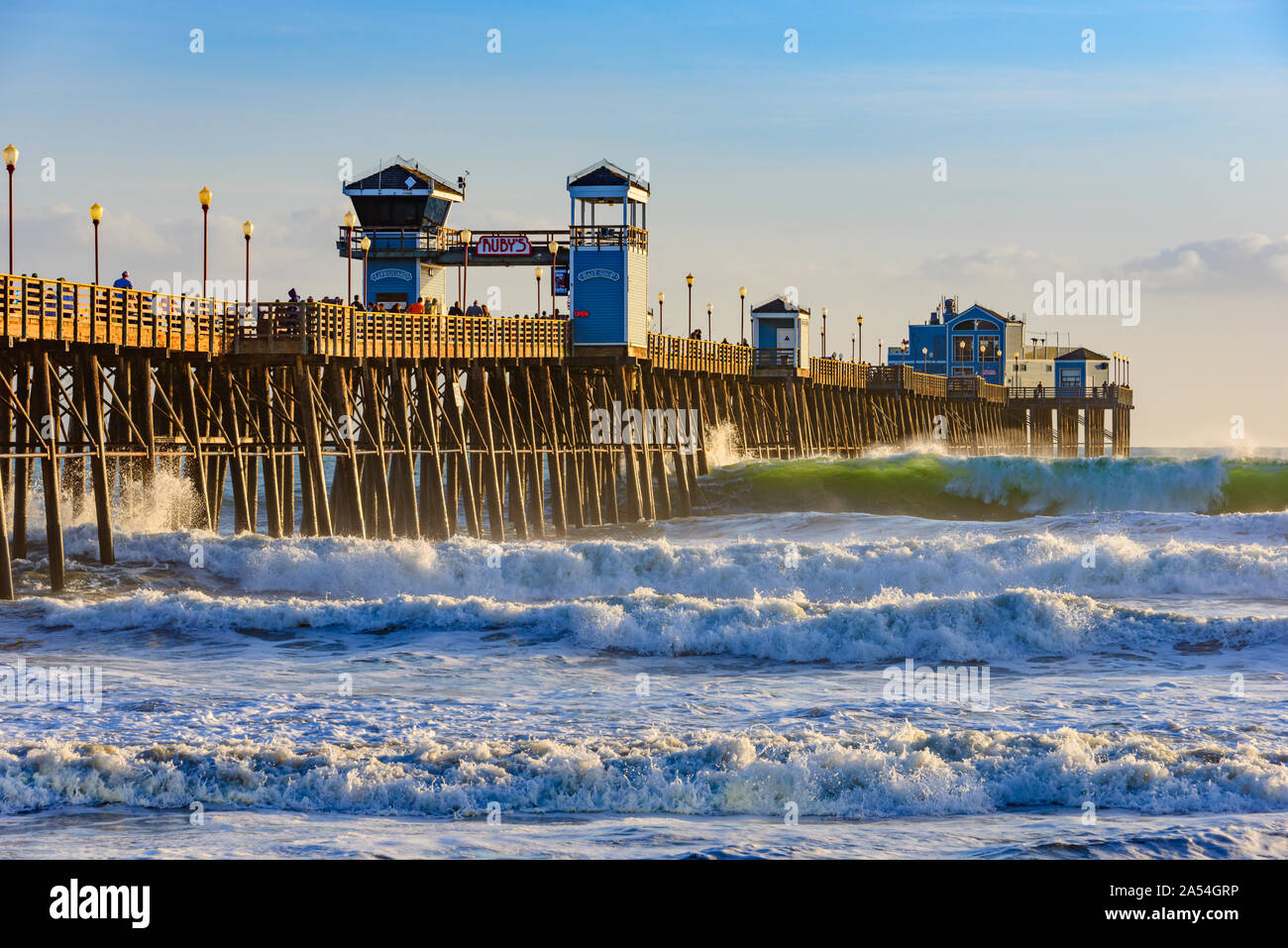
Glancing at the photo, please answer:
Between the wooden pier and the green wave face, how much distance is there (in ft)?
8.08

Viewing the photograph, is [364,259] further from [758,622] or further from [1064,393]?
[1064,393]

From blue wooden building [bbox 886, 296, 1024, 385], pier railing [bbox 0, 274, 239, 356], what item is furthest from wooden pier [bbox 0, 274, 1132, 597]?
blue wooden building [bbox 886, 296, 1024, 385]

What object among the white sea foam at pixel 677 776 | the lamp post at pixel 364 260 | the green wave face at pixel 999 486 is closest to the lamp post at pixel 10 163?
the white sea foam at pixel 677 776

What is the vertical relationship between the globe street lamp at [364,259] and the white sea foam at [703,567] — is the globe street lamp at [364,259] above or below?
above

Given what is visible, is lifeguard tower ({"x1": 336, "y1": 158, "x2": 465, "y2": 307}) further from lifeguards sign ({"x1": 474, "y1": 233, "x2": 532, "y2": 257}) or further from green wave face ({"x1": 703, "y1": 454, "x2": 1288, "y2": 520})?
green wave face ({"x1": 703, "y1": 454, "x2": 1288, "y2": 520})

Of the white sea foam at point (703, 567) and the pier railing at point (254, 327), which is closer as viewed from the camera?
the pier railing at point (254, 327)

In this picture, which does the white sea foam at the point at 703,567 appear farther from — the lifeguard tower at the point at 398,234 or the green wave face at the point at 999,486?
the green wave face at the point at 999,486

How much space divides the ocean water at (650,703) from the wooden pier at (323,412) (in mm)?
2325

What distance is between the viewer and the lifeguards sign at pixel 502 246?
40062 mm

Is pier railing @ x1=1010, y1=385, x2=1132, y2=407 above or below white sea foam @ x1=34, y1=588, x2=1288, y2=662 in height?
above

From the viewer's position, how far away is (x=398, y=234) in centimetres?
3878

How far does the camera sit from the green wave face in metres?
49.6
